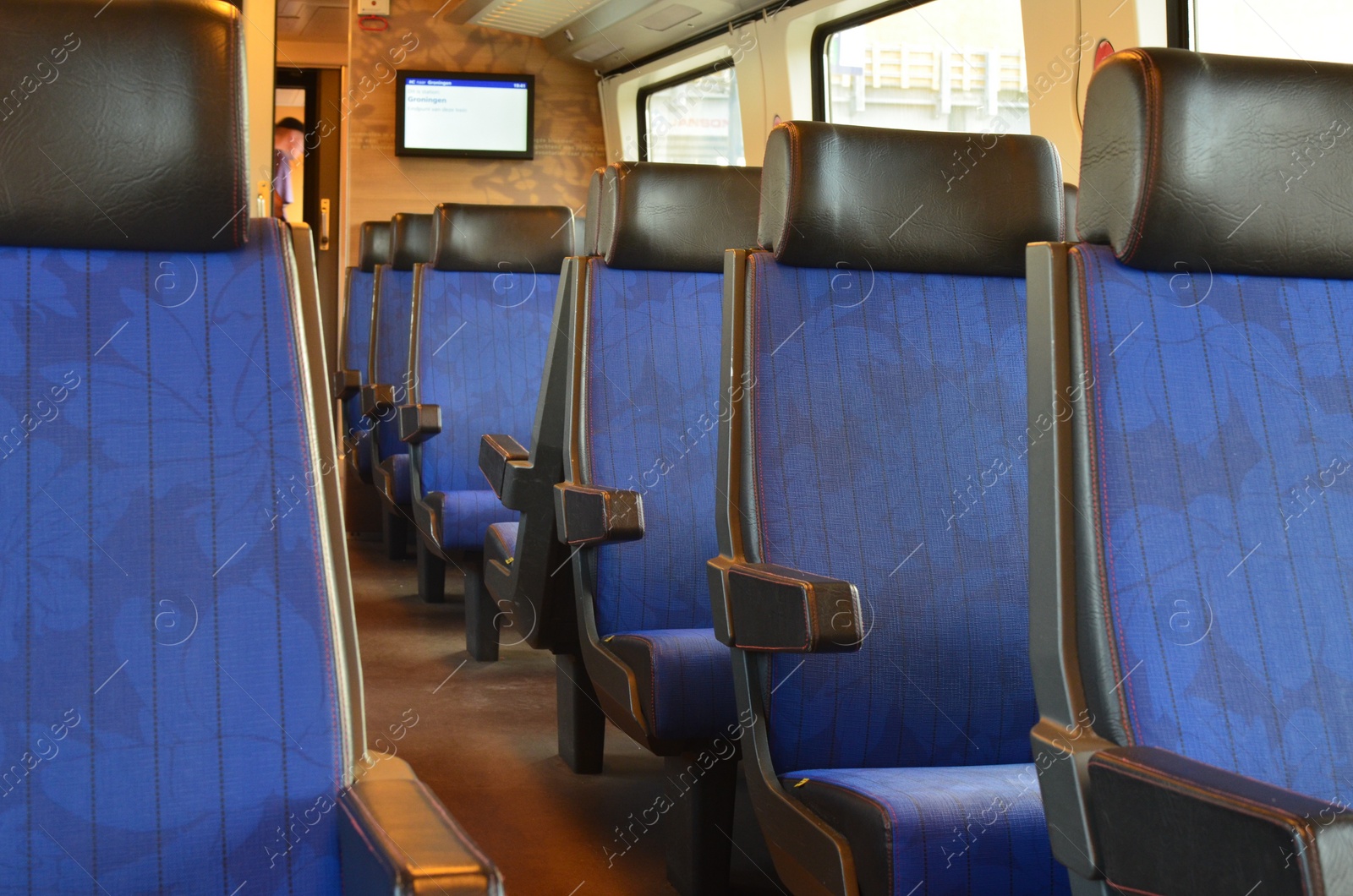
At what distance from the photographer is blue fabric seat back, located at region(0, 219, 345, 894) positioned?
1.14 m

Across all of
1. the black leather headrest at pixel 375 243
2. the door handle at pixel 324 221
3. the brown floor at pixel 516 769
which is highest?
the door handle at pixel 324 221

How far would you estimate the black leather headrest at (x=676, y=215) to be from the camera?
2482 millimetres

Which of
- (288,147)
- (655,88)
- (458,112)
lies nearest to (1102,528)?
(655,88)

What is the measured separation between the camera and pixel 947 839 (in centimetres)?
133

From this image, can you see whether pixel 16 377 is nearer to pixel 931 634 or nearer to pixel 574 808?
pixel 931 634

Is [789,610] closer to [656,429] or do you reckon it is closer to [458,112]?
[656,429]

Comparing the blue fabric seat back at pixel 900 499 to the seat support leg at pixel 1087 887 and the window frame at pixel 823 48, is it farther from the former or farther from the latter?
the window frame at pixel 823 48

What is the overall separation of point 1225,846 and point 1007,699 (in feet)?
2.88

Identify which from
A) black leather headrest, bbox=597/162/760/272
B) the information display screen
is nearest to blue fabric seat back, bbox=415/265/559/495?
black leather headrest, bbox=597/162/760/272

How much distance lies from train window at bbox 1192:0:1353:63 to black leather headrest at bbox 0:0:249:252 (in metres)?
2.87

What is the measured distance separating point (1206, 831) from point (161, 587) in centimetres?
93

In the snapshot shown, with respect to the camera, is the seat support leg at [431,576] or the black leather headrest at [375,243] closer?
the seat support leg at [431,576]

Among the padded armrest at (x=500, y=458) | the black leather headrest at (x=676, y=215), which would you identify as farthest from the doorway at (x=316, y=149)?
the black leather headrest at (x=676, y=215)

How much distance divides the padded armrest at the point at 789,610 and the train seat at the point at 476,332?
235cm
